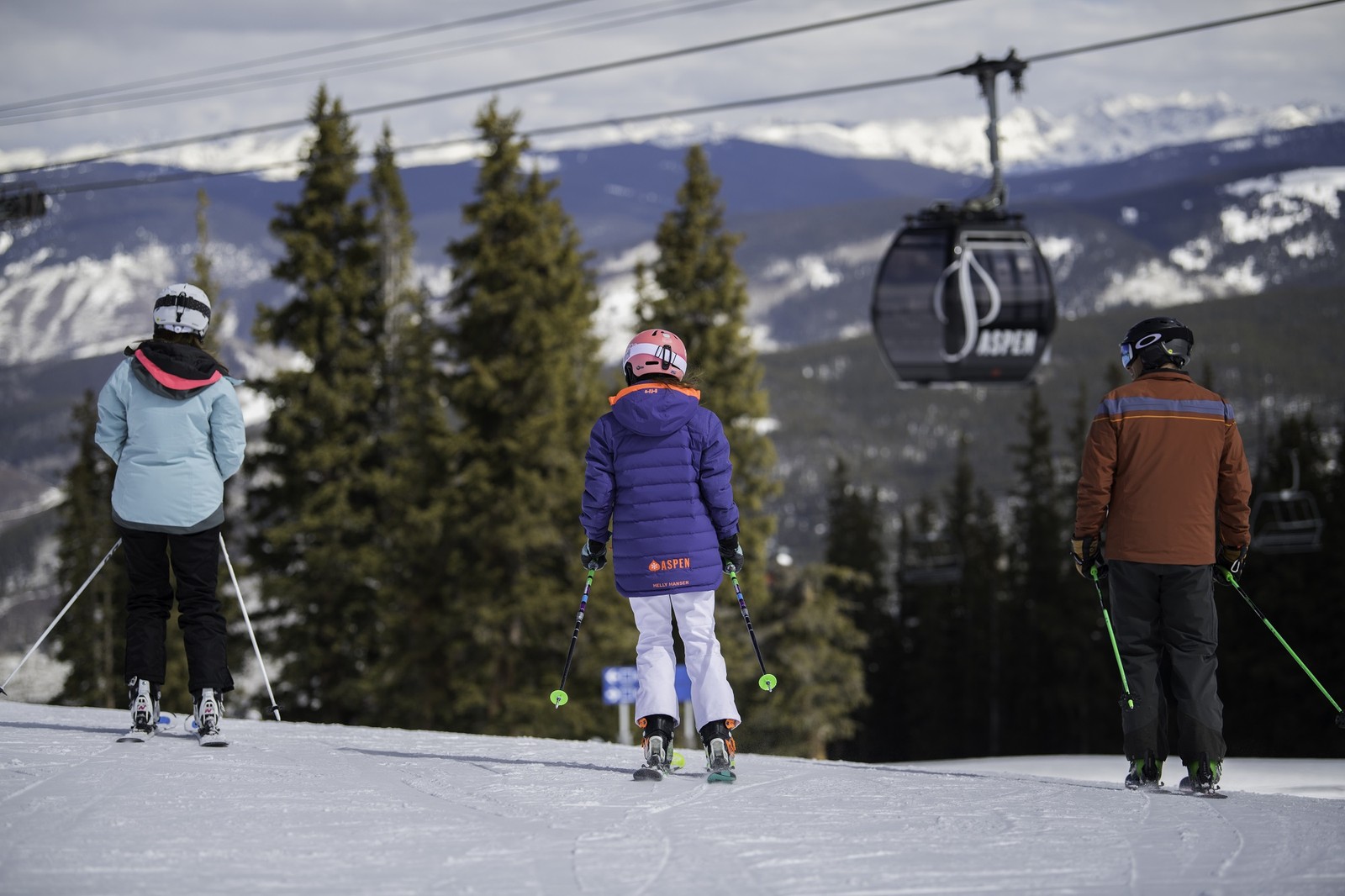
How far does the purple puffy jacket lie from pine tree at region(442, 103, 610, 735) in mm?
20776

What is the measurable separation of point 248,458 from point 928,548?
1119 inches

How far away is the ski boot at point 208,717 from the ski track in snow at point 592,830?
0.13 m

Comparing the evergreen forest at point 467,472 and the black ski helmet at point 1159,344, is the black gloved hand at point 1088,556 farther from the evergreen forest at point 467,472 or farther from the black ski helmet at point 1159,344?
the evergreen forest at point 467,472

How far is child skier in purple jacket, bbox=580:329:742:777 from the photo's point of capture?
7.31 metres

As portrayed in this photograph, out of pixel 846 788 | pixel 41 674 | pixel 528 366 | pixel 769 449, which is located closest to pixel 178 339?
pixel 846 788

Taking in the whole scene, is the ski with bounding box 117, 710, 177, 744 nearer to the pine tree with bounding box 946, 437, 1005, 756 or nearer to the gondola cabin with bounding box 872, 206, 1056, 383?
the gondola cabin with bounding box 872, 206, 1056, 383

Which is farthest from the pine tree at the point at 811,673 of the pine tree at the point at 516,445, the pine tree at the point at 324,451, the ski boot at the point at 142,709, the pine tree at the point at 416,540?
the ski boot at the point at 142,709

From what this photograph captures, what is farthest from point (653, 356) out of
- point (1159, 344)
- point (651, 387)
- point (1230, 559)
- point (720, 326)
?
point (720, 326)

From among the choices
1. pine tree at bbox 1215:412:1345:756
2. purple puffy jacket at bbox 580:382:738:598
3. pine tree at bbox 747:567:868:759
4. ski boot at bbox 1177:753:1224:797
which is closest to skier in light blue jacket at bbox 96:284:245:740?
purple puffy jacket at bbox 580:382:738:598

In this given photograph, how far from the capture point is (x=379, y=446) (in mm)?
35531

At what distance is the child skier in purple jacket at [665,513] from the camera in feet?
24.0

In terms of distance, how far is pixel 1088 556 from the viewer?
24.6 ft

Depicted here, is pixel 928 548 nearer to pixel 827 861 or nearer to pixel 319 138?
pixel 319 138

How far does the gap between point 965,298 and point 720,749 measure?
13.1 meters
